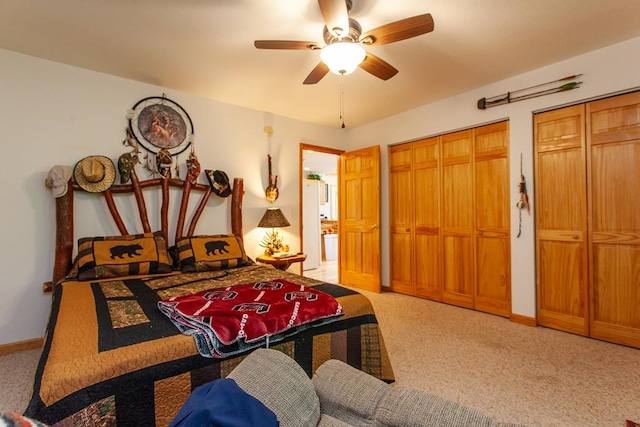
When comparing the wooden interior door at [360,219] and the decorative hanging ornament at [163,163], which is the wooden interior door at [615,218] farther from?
the decorative hanging ornament at [163,163]

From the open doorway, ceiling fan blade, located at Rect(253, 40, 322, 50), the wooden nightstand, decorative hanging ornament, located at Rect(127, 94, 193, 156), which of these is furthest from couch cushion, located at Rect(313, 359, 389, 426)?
the open doorway

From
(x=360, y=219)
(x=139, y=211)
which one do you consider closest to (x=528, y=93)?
(x=360, y=219)

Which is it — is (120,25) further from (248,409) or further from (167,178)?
(248,409)

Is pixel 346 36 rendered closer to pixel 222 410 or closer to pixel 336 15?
pixel 336 15

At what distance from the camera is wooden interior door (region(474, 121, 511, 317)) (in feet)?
10.9

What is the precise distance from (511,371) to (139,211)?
3.45 m

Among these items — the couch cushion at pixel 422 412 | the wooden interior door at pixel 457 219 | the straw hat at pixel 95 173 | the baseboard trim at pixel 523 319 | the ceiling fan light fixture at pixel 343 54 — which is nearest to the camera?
the couch cushion at pixel 422 412

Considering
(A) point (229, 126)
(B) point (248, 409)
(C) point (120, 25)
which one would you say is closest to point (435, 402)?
(B) point (248, 409)

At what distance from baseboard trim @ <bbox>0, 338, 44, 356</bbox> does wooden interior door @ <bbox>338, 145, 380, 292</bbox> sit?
3.56 meters

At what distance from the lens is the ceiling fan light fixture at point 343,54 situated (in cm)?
191

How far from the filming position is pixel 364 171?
459 centimetres

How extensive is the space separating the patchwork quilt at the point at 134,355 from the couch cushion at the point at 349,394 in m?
0.55

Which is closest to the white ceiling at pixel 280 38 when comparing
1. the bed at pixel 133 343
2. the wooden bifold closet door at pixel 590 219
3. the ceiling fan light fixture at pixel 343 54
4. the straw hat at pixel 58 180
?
the ceiling fan light fixture at pixel 343 54

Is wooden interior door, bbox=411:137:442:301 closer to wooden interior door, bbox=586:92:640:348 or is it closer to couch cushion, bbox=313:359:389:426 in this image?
wooden interior door, bbox=586:92:640:348
